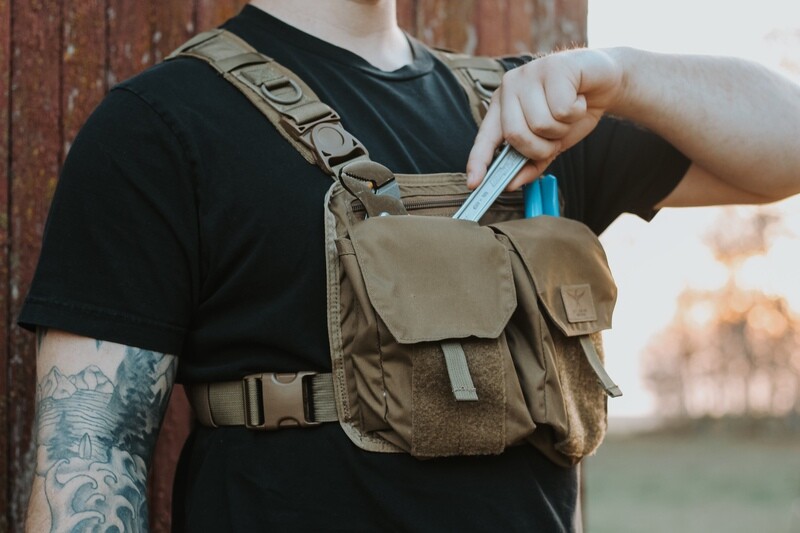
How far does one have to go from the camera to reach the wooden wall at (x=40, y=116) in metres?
2.10

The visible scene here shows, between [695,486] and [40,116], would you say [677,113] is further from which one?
[695,486]

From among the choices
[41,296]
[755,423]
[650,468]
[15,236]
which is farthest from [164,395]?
[755,423]

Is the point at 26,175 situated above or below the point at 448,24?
below

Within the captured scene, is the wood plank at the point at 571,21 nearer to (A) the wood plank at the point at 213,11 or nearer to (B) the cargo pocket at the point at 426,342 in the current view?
(A) the wood plank at the point at 213,11

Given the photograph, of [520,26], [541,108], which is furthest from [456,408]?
[520,26]

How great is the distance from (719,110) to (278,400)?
42.8 inches

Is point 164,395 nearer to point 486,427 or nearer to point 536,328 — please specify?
point 486,427

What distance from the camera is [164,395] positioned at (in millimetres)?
1572

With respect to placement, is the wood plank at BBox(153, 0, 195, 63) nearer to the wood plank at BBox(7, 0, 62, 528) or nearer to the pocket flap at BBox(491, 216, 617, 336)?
the wood plank at BBox(7, 0, 62, 528)

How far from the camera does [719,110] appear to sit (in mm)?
1898

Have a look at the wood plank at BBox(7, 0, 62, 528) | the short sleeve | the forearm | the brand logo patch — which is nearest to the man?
the short sleeve

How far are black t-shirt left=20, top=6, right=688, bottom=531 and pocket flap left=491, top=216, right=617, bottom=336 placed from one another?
261 mm

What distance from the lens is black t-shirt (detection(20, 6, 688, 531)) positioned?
4.89ft

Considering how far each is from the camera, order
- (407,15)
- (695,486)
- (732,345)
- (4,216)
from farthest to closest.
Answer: (732,345)
(695,486)
(407,15)
(4,216)
